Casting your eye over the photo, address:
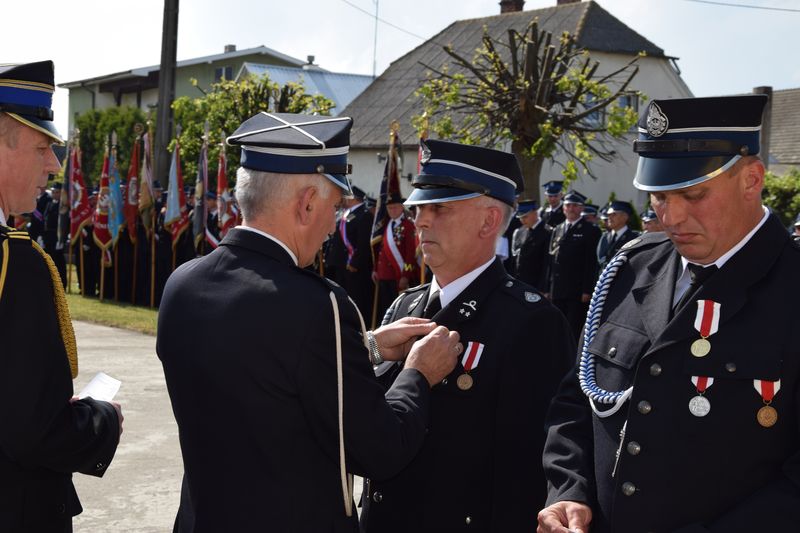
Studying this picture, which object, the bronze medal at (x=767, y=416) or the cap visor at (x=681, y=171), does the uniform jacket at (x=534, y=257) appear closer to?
the cap visor at (x=681, y=171)

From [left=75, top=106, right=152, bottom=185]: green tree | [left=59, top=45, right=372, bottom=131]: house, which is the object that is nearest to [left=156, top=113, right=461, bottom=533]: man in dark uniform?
[left=59, top=45, right=372, bottom=131]: house

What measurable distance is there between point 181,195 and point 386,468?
1424 cm

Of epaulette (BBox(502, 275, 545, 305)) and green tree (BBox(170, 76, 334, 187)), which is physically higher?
green tree (BBox(170, 76, 334, 187))

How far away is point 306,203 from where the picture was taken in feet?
8.18

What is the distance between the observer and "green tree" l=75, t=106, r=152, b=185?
41656mm

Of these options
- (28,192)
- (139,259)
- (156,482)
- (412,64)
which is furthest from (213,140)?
Result: (28,192)

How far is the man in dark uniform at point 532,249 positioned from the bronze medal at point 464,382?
1061 centimetres

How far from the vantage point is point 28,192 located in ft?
9.11

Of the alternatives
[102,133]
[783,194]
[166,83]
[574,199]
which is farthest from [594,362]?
[102,133]

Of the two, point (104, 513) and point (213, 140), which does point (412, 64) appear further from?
point (104, 513)

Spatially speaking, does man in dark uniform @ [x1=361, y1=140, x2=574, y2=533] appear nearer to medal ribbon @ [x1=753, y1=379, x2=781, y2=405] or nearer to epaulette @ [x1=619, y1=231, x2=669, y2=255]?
epaulette @ [x1=619, y1=231, x2=669, y2=255]

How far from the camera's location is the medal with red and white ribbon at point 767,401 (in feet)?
7.08

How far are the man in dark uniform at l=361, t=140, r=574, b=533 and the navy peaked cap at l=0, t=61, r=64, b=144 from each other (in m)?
1.20

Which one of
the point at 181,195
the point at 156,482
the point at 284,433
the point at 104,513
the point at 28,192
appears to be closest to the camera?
the point at 284,433
